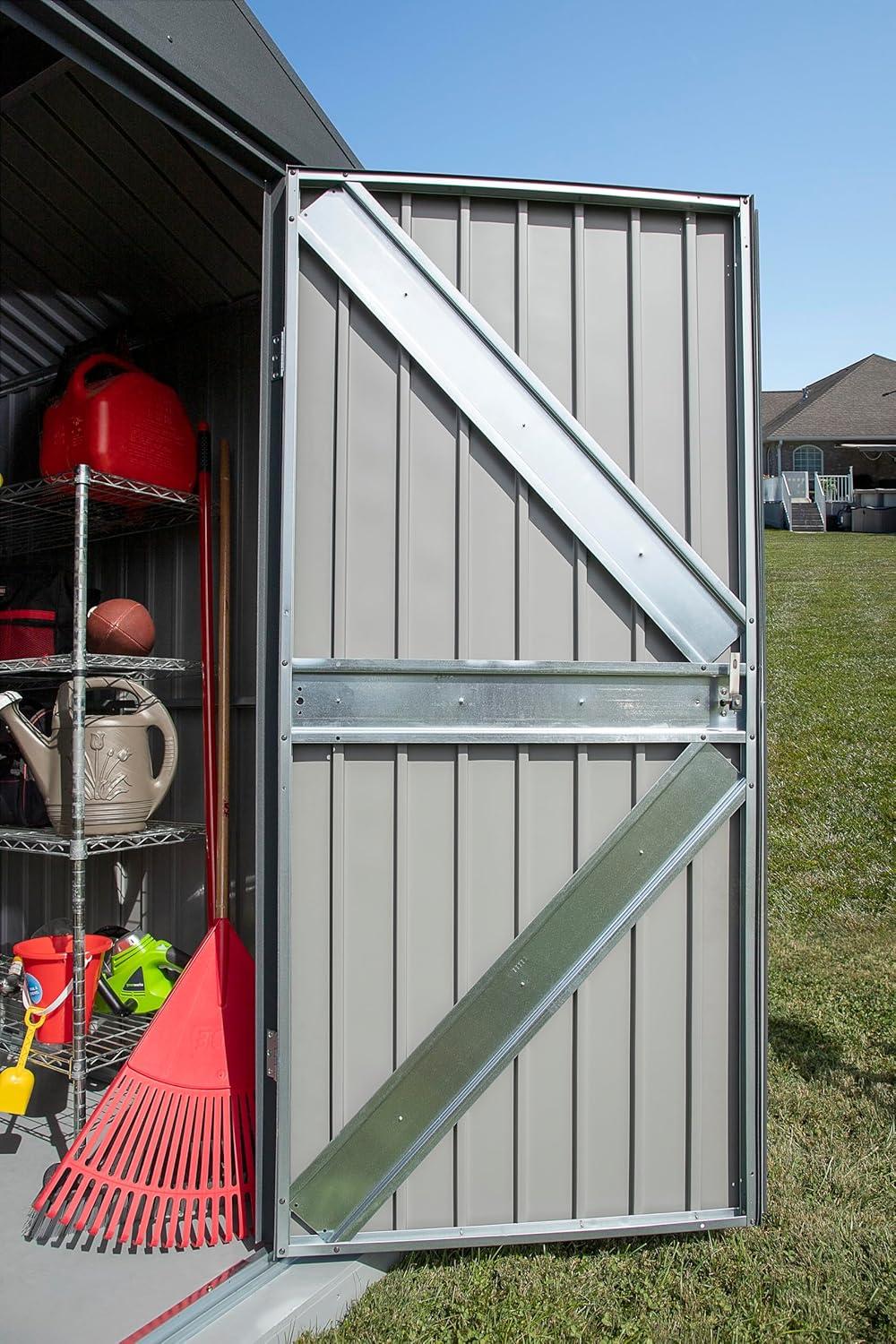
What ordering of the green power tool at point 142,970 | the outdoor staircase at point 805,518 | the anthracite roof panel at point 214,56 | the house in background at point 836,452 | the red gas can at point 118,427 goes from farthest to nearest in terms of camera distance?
the house in background at point 836,452 < the outdoor staircase at point 805,518 < the green power tool at point 142,970 < the red gas can at point 118,427 < the anthracite roof panel at point 214,56

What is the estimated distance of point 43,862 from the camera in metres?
3.31

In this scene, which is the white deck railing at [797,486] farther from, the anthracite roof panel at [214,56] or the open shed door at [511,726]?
the anthracite roof panel at [214,56]

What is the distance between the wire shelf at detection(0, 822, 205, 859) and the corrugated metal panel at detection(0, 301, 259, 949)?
189 mm

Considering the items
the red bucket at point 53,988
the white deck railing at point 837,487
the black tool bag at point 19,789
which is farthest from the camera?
the white deck railing at point 837,487

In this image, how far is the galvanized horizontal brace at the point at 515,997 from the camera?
6.26 feet

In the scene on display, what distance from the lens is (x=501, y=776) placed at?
1.98 m

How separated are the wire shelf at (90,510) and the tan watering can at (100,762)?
1.75 ft

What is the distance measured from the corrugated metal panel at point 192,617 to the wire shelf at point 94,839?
0.19 m

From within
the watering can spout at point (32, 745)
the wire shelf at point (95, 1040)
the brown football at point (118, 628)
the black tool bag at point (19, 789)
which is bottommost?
the wire shelf at point (95, 1040)

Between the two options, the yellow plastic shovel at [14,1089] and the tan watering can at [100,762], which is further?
the tan watering can at [100,762]

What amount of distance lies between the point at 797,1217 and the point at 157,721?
2043 millimetres

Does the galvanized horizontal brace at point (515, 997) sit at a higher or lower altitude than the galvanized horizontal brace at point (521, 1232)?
higher

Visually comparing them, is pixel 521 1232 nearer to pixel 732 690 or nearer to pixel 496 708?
A: pixel 496 708

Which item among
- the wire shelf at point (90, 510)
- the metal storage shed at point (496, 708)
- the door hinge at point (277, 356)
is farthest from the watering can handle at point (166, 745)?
the door hinge at point (277, 356)
